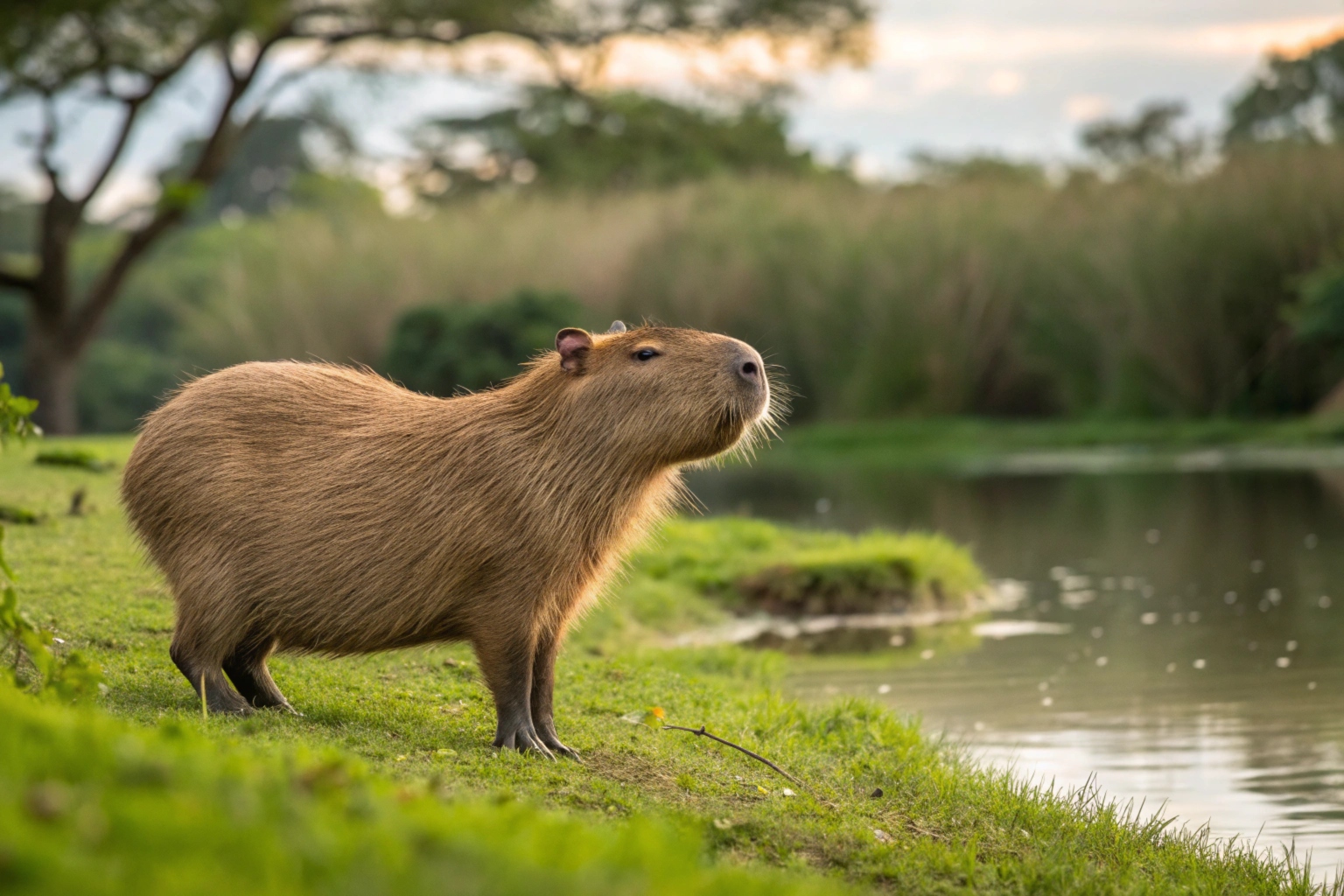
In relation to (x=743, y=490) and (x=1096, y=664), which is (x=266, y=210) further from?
(x=1096, y=664)

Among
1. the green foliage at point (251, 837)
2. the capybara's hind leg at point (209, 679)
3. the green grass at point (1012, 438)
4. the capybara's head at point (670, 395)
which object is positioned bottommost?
the green grass at point (1012, 438)

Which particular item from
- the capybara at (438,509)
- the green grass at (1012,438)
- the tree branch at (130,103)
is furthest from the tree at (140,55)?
the capybara at (438,509)

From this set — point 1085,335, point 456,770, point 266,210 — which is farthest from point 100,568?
point 266,210

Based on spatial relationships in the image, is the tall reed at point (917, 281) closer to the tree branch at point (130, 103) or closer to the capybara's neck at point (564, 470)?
the tree branch at point (130, 103)

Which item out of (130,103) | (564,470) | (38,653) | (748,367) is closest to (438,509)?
(564,470)

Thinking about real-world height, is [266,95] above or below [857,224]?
above

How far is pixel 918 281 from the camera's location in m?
21.7

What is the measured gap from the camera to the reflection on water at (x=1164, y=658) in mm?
5523

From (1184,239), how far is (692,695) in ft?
53.0

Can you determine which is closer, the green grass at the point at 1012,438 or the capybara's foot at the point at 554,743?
the capybara's foot at the point at 554,743

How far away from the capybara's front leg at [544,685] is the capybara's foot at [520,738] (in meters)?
0.17

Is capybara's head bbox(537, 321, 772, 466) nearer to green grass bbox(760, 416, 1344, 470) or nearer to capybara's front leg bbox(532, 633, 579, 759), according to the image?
capybara's front leg bbox(532, 633, 579, 759)

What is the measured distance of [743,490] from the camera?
701 inches

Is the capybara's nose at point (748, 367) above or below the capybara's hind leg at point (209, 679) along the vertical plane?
above
